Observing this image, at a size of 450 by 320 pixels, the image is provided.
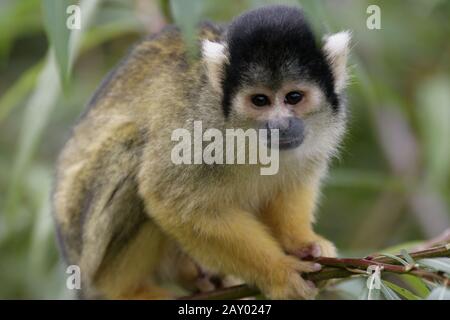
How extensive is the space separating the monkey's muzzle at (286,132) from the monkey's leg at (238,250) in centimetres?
44

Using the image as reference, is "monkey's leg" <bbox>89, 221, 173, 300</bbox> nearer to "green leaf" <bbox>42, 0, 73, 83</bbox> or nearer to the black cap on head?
the black cap on head

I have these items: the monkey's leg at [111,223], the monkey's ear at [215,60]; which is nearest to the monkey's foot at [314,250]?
the monkey's leg at [111,223]

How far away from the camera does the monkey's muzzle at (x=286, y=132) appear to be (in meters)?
3.41

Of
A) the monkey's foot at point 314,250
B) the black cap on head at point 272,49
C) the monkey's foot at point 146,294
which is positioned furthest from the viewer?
the monkey's foot at point 146,294

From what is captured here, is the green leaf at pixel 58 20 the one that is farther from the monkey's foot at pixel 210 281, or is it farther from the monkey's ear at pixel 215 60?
the monkey's foot at pixel 210 281

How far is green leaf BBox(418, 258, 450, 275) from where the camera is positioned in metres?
2.34

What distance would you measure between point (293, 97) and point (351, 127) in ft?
3.04

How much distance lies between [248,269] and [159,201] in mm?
535

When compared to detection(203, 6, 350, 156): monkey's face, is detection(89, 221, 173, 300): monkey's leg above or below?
below

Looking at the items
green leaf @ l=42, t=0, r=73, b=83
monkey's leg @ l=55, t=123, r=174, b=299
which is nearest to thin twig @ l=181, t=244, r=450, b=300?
monkey's leg @ l=55, t=123, r=174, b=299

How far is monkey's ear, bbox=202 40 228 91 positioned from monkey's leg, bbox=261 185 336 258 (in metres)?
0.72

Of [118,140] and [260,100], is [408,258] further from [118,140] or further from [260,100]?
[118,140]

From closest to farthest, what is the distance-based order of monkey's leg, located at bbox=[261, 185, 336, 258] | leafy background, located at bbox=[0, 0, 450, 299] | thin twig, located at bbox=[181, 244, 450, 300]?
thin twig, located at bbox=[181, 244, 450, 300], monkey's leg, located at bbox=[261, 185, 336, 258], leafy background, located at bbox=[0, 0, 450, 299]
